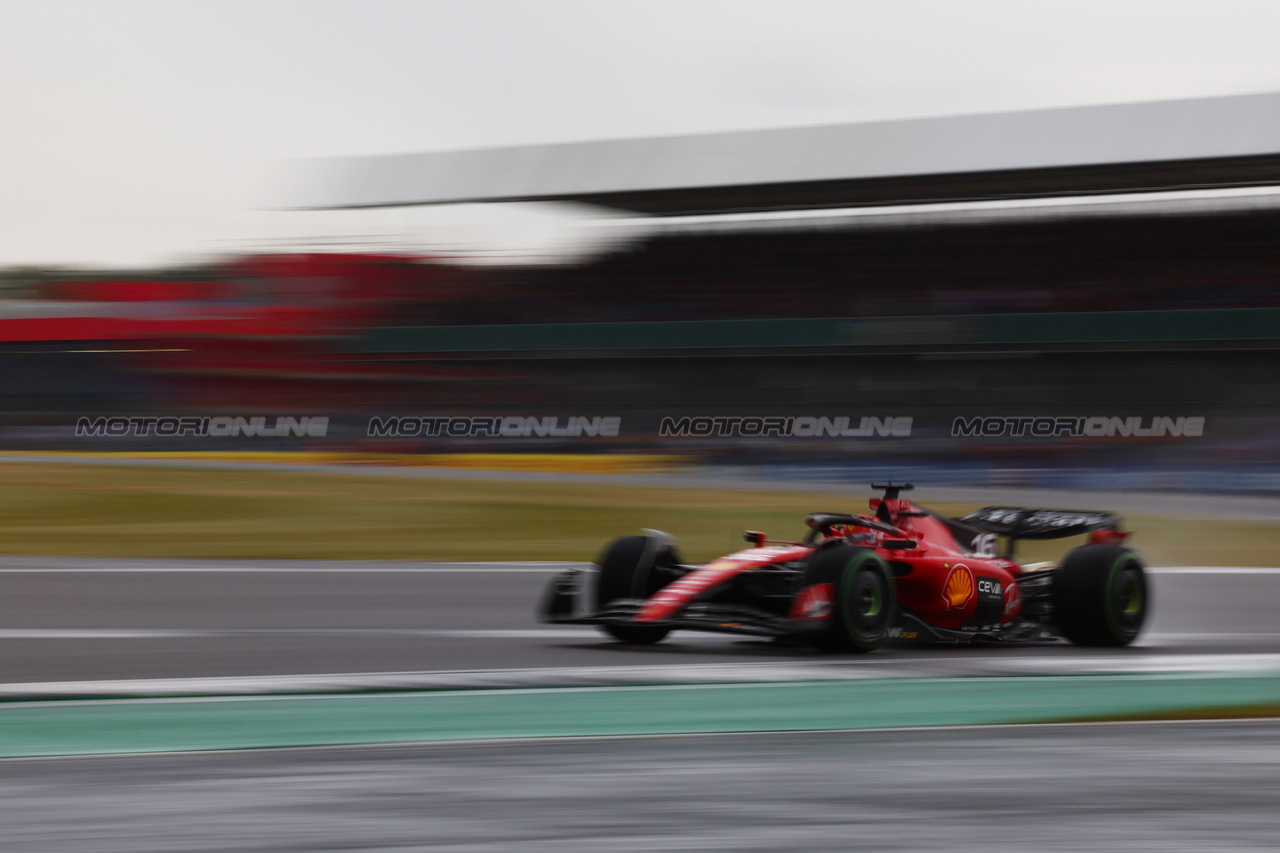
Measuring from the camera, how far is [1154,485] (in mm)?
18781

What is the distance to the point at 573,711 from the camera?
16.2 ft

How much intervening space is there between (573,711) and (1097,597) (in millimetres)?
3000

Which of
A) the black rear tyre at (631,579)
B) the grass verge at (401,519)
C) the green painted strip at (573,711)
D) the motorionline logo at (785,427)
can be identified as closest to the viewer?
the green painted strip at (573,711)

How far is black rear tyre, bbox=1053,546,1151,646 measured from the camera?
6910 millimetres

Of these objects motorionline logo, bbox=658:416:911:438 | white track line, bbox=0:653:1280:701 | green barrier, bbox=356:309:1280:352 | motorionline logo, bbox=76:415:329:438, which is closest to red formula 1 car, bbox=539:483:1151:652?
white track line, bbox=0:653:1280:701

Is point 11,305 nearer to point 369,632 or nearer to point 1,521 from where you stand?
point 1,521

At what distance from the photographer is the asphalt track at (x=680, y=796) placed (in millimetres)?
3326

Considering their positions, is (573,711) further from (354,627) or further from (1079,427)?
(1079,427)

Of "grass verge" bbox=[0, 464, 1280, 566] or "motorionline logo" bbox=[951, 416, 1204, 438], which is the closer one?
"grass verge" bbox=[0, 464, 1280, 566]

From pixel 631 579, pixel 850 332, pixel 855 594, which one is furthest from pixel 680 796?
pixel 850 332

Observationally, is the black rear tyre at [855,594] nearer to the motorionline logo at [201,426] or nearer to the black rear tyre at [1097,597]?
the black rear tyre at [1097,597]

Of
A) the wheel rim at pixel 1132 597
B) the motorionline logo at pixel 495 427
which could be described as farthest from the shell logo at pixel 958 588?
the motorionline logo at pixel 495 427

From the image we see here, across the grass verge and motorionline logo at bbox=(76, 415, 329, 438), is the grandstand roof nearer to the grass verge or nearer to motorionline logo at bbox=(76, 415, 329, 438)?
motorionline logo at bbox=(76, 415, 329, 438)

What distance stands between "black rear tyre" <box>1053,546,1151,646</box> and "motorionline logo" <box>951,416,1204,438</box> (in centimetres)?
1449
